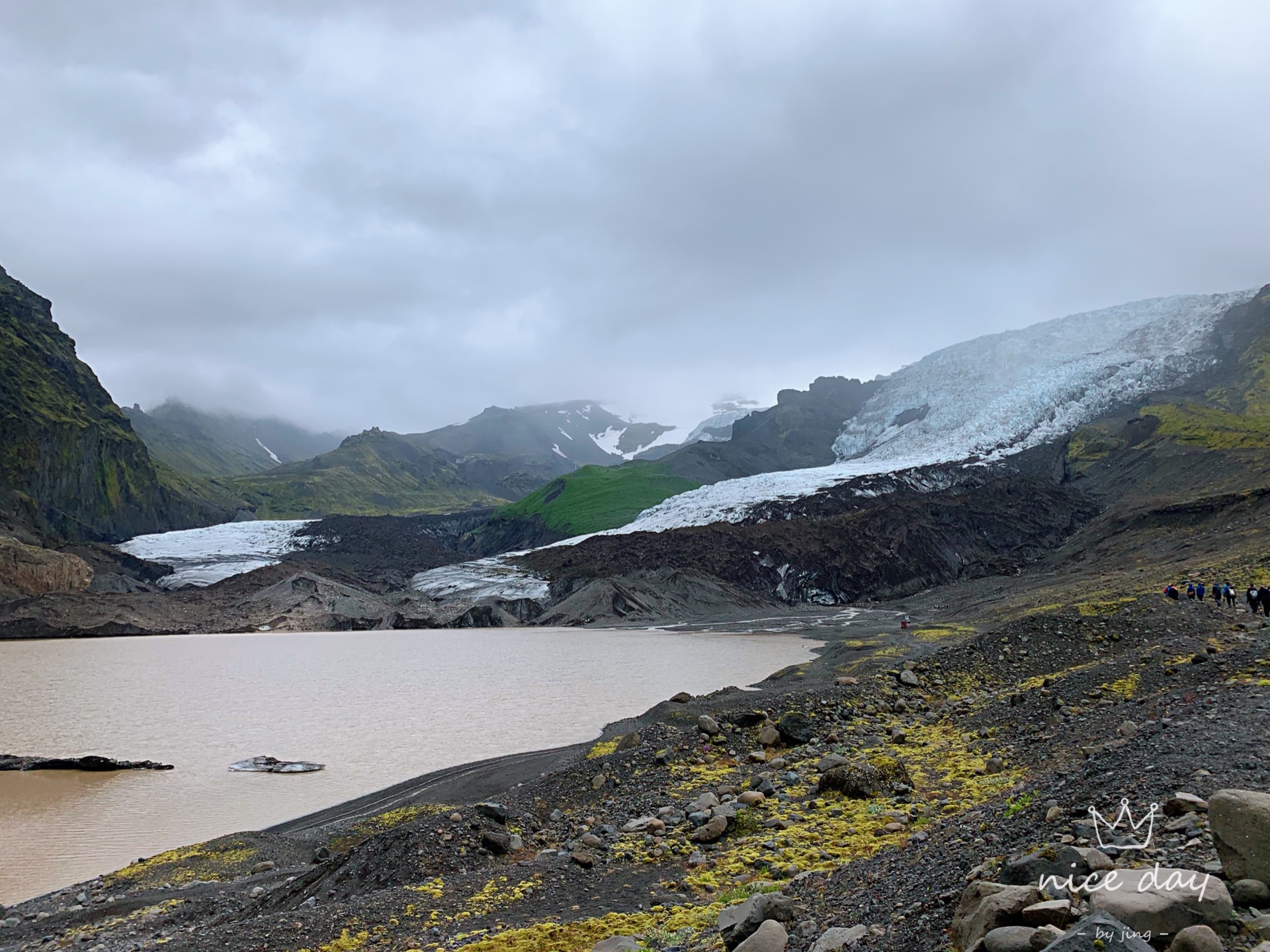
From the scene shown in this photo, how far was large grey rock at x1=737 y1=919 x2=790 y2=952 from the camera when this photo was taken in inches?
258

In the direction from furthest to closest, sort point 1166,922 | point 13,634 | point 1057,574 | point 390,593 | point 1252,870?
point 390,593 → point 13,634 → point 1057,574 → point 1252,870 → point 1166,922

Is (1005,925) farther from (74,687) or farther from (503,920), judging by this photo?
(74,687)

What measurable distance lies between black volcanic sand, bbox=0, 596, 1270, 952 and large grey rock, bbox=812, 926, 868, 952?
147mm

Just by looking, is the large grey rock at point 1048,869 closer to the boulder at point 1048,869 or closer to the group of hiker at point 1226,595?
the boulder at point 1048,869

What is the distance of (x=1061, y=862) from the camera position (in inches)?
223

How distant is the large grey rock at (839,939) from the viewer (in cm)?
614

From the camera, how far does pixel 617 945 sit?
25.9 ft

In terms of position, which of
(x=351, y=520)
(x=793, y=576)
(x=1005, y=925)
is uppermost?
(x=351, y=520)

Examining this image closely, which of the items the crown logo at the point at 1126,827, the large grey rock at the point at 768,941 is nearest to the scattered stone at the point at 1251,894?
the crown logo at the point at 1126,827

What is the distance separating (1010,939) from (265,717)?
38.3 m

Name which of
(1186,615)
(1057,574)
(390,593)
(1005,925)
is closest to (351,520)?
(390,593)

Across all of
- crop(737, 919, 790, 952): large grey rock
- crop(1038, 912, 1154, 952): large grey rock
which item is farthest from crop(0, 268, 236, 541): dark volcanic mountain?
crop(1038, 912, 1154, 952): large grey rock

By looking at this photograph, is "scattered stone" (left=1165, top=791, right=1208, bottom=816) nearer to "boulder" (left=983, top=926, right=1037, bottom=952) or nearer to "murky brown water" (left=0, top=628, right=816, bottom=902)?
"boulder" (left=983, top=926, right=1037, bottom=952)

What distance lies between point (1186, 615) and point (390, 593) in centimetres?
11289
